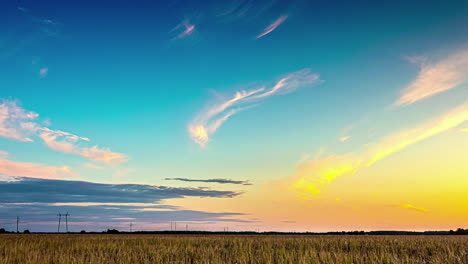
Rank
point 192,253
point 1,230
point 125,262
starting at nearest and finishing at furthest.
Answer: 1. point 125,262
2. point 192,253
3. point 1,230

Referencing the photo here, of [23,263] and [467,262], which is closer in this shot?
[467,262]

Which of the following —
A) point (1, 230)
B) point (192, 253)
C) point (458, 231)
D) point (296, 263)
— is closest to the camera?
point (296, 263)

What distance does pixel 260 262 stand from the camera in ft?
35.1

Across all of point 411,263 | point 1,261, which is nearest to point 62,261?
point 1,261

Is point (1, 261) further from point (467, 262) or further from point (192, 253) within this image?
point (467, 262)

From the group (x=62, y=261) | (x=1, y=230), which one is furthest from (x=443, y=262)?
(x=1, y=230)

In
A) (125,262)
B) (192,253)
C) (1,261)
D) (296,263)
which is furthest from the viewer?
(192,253)

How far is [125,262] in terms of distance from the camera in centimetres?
1092

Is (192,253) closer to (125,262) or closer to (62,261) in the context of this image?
(125,262)

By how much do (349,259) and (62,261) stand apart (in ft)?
27.0

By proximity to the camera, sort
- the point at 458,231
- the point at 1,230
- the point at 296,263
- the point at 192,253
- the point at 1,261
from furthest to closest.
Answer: the point at 1,230 < the point at 458,231 < the point at 192,253 < the point at 1,261 < the point at 296,263

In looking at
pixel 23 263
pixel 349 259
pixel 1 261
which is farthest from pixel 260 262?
pixel 1 261

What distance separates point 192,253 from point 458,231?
151892mm

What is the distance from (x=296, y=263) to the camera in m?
10.2
